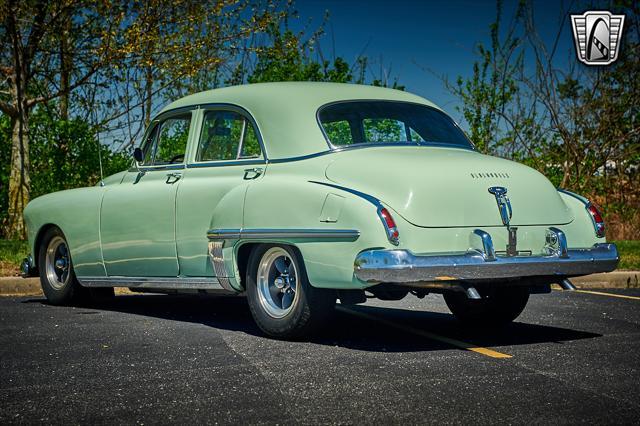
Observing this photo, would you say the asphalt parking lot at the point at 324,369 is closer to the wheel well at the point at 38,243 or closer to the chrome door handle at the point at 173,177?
the wheel well at the point at 38,243

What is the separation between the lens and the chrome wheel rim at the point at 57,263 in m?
9.29

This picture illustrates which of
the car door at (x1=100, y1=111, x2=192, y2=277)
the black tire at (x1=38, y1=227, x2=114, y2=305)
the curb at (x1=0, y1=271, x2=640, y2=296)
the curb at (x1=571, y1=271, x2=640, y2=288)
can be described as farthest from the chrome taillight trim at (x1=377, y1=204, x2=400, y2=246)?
the curb at (x1=571, y1=271, x2=640, y2=288)

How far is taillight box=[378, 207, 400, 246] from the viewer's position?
Result: 6.05 metres

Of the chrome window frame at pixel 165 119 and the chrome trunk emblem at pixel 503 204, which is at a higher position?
the chrome window frame at pixel 165 119

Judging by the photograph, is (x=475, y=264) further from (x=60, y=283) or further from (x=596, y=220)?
(x=60, y=283)

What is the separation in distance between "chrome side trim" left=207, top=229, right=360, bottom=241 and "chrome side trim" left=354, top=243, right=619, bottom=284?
0.58ft

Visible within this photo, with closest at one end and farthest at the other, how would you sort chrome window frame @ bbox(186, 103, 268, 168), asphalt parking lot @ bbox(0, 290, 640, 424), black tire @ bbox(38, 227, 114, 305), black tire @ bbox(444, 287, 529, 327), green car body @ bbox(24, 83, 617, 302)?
asphalt parking lot @ bbox(0, 290, 640, 424), green car body @ bbox(24, 83, 617, 302), chrome window frame @ bbox(186, 103, 268, 168), black tire @ bbox(444, 287, 529, 327), black tire @ bbox(38, 227, 114, 305)

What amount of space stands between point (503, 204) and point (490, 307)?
1.48 m

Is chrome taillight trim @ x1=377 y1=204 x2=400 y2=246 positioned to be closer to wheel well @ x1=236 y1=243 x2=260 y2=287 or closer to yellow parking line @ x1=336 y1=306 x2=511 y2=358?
yellow parking line @ x1=336 y1=306 x2=511 y2=358

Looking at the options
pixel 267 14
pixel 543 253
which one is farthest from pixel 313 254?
pixel 267 14

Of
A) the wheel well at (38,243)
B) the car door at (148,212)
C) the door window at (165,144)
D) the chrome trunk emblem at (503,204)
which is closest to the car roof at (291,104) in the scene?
the door window at (165,144)

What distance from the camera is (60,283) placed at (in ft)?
30.8

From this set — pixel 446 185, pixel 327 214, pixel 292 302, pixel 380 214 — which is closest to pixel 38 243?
pixel 292 302

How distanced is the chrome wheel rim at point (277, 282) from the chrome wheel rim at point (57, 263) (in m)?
3.02
